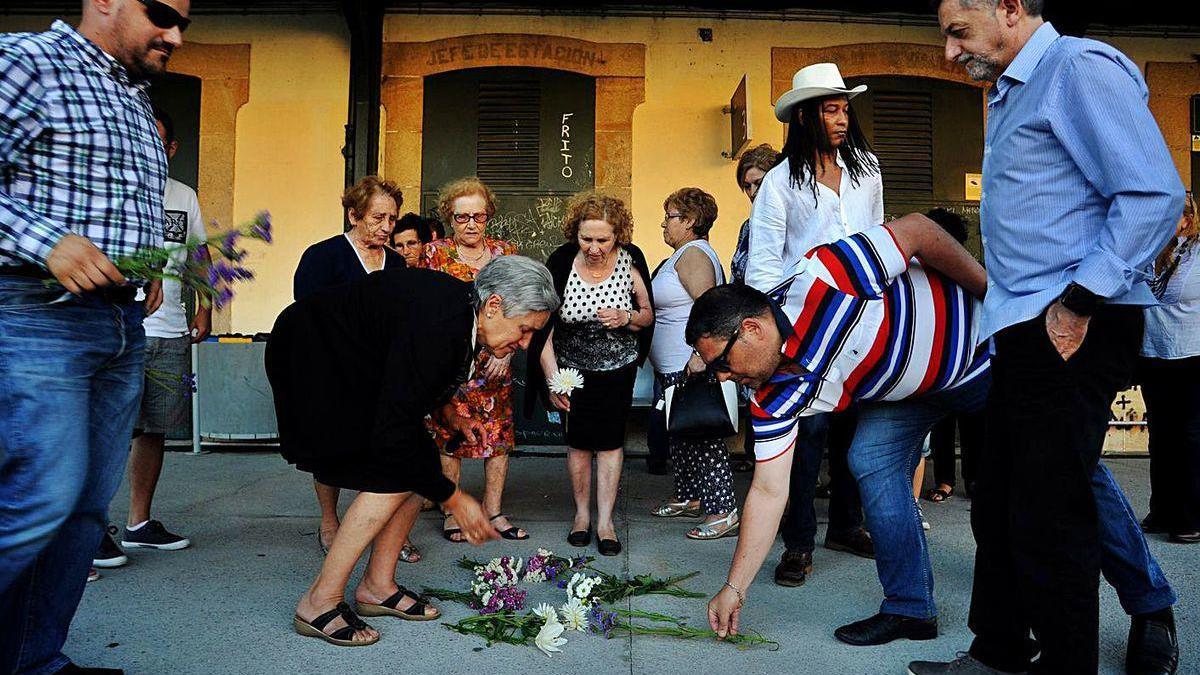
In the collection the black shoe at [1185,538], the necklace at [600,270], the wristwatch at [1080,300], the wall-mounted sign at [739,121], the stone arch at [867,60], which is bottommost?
the black shoe at [1185,538]

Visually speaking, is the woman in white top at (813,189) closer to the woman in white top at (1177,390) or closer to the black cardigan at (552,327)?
the black cardigan at (552,327)

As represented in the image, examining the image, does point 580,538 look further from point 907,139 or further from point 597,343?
point 907,139

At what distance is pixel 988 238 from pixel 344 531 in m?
2.12

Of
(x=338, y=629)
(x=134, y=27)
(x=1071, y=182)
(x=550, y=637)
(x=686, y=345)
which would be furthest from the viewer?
(x=686, y=345)

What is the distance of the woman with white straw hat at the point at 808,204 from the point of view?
3688 millimetres

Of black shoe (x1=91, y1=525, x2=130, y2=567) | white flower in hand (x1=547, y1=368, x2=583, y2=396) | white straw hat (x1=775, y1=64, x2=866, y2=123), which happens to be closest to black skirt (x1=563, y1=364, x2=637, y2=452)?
white flower in hand (x1=547, y1=368, x2=583, y2=396)

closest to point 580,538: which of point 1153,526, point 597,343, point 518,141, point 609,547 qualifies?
point 609,547

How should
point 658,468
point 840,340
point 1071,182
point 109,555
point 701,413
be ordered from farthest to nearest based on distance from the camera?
point 658,468
point 109,555
point 701,413
point 840,340
point 1071,182

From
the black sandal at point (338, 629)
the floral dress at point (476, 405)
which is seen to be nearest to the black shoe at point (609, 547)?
the floral dress at point (476, 405)

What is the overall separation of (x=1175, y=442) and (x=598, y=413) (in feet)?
9.24

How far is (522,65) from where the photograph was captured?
25.7 ft

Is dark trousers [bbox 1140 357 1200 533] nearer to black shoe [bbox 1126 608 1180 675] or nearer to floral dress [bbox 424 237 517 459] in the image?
black shoe [bbox 1126 608 1180 675]

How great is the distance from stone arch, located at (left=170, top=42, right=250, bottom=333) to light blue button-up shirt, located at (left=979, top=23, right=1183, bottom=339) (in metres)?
6.67

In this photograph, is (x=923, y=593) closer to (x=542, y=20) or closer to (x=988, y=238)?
(x=988, y=238)
